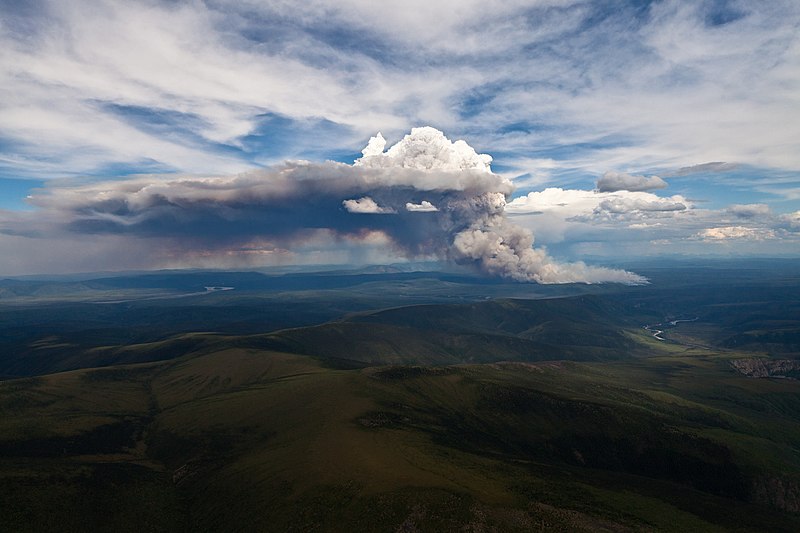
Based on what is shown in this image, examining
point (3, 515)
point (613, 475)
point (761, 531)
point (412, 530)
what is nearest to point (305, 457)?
point (412, 530)

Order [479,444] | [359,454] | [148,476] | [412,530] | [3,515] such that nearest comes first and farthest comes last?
1. [412,530]
2. [3,515]
3. [359,454]
4. [148,476]
5. [479,444]

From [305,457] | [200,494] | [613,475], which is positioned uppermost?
[305,457]

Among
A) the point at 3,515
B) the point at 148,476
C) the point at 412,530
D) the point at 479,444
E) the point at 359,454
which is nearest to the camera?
the point at 412,530

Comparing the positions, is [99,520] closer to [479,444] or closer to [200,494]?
A: [200,494]

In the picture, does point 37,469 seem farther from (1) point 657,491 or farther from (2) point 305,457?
(1) point 657,491

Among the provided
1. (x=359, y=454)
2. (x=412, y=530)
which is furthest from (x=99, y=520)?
(x=412, y=530)

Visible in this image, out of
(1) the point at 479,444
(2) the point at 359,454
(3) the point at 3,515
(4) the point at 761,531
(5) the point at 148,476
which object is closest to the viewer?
(3) the point at 3,515

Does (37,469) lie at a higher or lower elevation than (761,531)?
higher

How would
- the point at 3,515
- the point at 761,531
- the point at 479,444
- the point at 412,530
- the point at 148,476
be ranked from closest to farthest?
the point at 412,530 → the point at 3,515 → the point at 761,531 → the point at 148,476 → the point at 479,444

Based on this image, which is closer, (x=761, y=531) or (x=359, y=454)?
(x=761, y=531)
